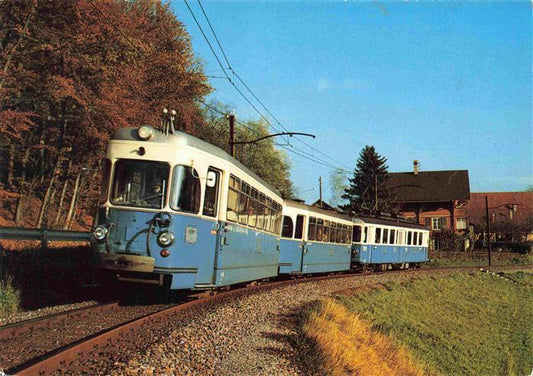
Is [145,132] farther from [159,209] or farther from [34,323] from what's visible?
[34,323]

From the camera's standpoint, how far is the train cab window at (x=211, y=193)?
10.2m

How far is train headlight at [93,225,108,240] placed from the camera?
9.39 m

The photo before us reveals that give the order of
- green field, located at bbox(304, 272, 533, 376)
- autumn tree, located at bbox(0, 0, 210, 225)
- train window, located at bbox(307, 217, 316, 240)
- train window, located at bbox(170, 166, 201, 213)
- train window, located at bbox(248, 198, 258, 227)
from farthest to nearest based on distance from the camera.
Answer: train window, located at bbox(307, 217, 316, 240) < autumn tree, located at bbox(0, 0, 210, 225) < green field, located at bbox(304, 272, 533, 376) < train window, located at bbox(248, 198, 258, 227) < train window, located at bbox(170, 166, 201, 213)

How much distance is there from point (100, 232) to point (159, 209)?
110 cm

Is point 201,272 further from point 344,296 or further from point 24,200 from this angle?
point 24,200

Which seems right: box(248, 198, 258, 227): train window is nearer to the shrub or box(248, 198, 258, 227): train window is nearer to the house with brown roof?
the shrub

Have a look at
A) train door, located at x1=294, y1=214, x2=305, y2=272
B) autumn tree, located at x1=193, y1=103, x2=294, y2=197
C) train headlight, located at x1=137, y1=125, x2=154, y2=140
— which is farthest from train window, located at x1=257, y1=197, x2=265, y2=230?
autumn tree, located at x1=193, y1=103, x2=294, y2=197

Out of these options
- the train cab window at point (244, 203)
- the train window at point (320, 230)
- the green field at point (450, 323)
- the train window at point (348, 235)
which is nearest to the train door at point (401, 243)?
the green field at point (450, 323)

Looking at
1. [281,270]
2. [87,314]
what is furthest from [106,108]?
[87,314]

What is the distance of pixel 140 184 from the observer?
380 inches

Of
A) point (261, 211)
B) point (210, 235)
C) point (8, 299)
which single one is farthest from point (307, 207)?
point (8, 299)

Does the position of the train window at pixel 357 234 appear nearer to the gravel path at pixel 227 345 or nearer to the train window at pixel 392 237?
the train window at pixel 392 237

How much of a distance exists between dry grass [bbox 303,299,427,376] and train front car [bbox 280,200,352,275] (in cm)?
561

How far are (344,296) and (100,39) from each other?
12.0 m
